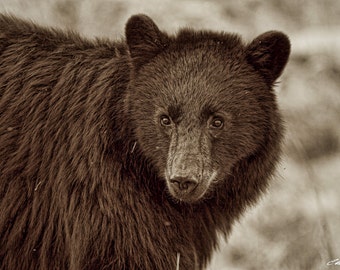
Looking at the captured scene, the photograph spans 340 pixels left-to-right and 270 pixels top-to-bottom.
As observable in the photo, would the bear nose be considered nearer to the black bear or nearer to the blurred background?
the black bear

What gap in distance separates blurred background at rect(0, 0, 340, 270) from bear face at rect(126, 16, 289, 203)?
8.50 feet

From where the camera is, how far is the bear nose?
4718 millimetres

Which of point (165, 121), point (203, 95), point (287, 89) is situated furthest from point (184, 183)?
point (287, 89)

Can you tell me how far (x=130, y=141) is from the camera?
5168 mm

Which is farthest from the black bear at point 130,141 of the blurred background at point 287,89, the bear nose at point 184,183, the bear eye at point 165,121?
the blurred background at point 287,89

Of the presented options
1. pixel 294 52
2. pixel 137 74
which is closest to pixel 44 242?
pixel 137 74

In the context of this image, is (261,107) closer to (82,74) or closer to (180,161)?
(180,161)

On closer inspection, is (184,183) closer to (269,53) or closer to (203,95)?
(203,95)

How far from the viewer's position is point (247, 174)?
17.5 feet

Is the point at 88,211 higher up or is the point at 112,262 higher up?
the point at 88,211

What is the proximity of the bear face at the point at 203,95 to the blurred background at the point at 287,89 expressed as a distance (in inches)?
102

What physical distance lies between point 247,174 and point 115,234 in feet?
3.33

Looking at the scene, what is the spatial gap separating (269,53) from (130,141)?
43.6 inches

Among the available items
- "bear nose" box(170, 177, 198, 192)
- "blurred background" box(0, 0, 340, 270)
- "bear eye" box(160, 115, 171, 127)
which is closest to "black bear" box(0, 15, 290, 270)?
"bear eye" box(160, 115, 171, 127)
